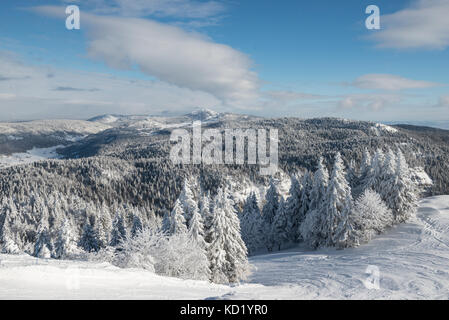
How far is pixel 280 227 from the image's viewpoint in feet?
156

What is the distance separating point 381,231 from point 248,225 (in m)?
21.9

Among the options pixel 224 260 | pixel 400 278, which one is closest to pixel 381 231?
pixel 400 278

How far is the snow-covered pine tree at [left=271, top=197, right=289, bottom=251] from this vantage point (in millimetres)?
46625

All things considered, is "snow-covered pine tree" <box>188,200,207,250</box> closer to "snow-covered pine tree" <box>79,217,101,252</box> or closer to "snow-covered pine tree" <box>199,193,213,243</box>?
"snow-covered pine tree" <box>199,193,213,243</box>

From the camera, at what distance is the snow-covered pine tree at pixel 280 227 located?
153 feet

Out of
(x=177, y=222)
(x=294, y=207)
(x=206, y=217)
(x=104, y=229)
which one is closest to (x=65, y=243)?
(x=104, y=229)

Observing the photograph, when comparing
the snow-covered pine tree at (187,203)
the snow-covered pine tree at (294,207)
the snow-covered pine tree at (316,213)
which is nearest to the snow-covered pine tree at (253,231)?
the snow-covered pine tree at (294,207)

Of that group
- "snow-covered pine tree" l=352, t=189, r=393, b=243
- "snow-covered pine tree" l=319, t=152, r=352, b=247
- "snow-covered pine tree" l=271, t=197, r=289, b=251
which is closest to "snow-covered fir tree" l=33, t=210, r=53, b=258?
"snow-covered pine tree" l=271, t=197, r=289, b=251

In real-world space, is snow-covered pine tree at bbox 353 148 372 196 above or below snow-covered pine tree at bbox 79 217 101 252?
above

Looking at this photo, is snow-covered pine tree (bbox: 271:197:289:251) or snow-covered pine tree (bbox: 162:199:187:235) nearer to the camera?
snow-covered pine tree (bbox: 162:199:187:235)

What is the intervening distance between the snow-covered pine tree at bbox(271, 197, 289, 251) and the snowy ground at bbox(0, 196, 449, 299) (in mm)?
6266

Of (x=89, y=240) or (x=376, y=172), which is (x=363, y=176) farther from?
(x=89, y=240)

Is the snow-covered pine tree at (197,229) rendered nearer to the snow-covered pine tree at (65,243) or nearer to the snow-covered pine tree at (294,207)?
the snow-covered pine tree at (294,207)

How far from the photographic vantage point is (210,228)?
2956 centimetres
